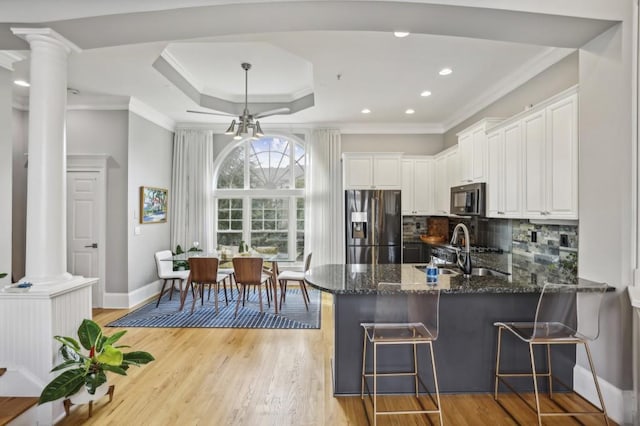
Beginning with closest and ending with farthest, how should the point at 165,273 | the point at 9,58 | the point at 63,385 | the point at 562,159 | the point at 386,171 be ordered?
the point at 63,385 → the point at 562,159 → the point at 9,58 → the point at 165,273 → the point at 386,171

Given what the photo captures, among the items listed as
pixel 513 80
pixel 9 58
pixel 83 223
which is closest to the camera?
pixel 9 58

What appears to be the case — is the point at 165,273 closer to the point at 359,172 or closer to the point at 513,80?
the point at 359,172

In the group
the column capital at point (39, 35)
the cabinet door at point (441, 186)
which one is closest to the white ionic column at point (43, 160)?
the column capital at point (39, 35)

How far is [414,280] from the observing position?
275 centimetres

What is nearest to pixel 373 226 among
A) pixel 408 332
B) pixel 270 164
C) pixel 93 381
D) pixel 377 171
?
pixel 377 171

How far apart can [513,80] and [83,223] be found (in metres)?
5.96

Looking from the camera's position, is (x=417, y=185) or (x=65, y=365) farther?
(x=417, y=185)

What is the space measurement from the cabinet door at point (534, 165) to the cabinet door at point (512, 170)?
0.27ft

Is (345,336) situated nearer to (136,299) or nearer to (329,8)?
(329,8)

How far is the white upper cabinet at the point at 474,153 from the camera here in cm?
406

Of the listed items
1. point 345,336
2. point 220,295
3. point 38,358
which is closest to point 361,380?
point 345,336

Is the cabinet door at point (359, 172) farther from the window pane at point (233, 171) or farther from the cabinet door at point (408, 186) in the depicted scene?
the window pane at point (233, 171)

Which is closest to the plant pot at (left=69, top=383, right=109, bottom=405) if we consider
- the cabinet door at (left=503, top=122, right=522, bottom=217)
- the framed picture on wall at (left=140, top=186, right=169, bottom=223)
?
the framed picture on wall at (left=140, top=186, right=169, bottom=223)

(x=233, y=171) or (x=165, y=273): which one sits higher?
(x=233, y=171)
